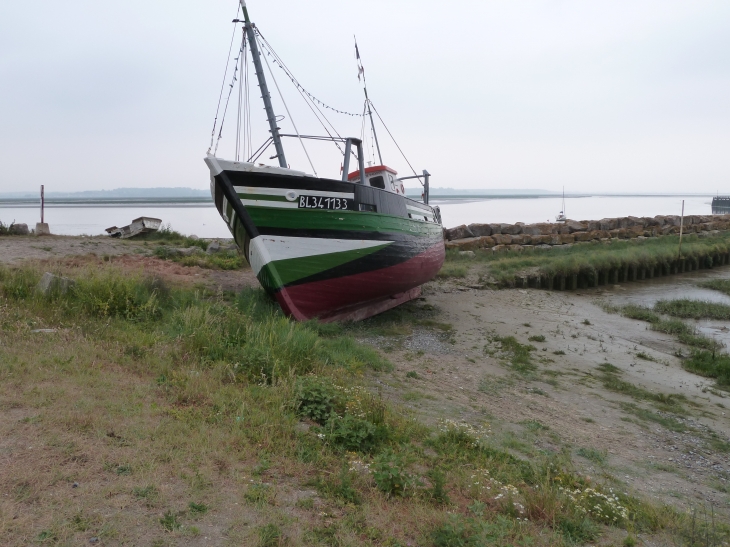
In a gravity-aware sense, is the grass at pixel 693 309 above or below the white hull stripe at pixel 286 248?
below

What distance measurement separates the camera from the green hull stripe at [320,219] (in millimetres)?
9737

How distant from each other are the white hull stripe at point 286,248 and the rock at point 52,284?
3.06 m

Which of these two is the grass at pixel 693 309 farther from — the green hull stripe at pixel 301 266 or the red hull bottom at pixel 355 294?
the green hull stripe at pixel 301 266

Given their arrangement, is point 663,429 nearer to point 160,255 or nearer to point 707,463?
point 707,463

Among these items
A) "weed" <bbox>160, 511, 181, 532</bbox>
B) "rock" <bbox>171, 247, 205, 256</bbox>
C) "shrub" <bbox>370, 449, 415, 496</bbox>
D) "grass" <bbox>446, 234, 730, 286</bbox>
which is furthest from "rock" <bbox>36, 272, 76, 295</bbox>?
"grass" <bbox>446, 234, 730, 286</bbox>

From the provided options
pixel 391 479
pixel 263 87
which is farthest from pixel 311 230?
pixel 391 479

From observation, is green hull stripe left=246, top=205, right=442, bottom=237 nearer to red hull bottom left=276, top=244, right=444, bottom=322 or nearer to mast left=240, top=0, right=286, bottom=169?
red hull bottom left=276, top=244, right=444, bottom=322

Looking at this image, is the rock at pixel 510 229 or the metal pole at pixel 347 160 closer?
the metal pole at pixel 347 160

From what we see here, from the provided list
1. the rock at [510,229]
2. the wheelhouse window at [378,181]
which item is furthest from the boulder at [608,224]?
the wheelhouse window at [378,181]

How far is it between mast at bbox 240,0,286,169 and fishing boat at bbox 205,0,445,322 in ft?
0.07

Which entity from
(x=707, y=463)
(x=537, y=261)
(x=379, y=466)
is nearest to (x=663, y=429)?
(x=707, y=463)

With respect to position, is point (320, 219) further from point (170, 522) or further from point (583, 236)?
point (583, 236)

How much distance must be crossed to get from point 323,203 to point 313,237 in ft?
2.09

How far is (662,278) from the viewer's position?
2248 centimetres
